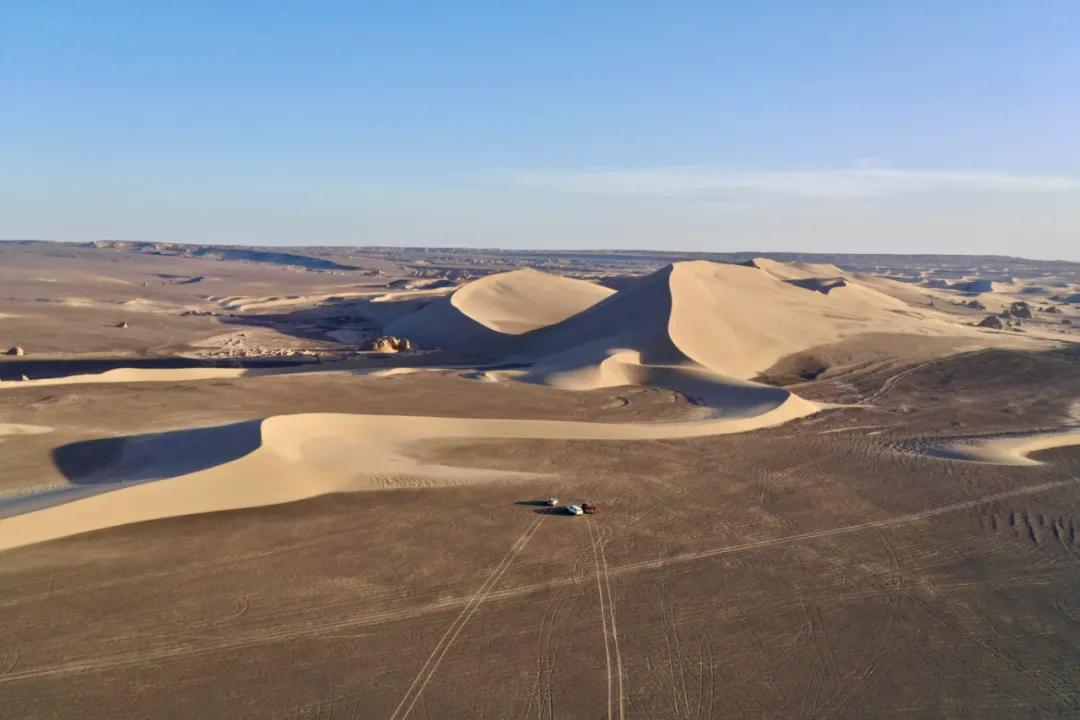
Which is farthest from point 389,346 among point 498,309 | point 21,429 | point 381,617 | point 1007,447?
point 381,617

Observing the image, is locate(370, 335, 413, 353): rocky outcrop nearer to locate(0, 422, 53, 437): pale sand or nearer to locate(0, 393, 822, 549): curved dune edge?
locate(0, 393, 822, 549): curved dune edge

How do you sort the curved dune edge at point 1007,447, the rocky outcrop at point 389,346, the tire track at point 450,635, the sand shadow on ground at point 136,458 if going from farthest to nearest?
the rocky outcrop at point 389,346 < the curved dune edge at point 1007,447 < the sand shadow on ground at point 136,458 < the tire track at point 450,635

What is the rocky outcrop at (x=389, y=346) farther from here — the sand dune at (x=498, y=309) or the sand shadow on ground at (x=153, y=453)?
the sand shadow on ground at (x=153, y=453)

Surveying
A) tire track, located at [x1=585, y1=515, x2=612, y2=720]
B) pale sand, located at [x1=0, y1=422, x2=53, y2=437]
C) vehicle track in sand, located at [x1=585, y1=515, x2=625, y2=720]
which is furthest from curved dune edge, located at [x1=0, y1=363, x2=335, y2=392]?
vehicle track in sand, located at [x1=585, y1=515, x2=625, y2=720]

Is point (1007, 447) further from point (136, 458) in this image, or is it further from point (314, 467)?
point (136, 458)

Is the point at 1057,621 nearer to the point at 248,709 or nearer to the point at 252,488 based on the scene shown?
the point at 248,709

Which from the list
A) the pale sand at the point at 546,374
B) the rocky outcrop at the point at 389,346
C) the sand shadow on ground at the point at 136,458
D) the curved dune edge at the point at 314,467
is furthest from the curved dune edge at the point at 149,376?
the curved dune edge at the point at 314,467
